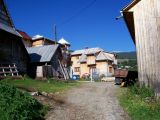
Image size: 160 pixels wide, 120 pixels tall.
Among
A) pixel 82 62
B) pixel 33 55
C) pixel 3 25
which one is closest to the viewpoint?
pixel 3 25

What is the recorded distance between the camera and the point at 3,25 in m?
26.0

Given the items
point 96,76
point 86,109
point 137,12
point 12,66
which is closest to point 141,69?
point 137,12

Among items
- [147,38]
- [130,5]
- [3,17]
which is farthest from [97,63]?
[147,38]

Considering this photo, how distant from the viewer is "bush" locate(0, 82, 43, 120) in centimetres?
1029

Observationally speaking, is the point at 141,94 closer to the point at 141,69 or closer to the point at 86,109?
the point at 141,69

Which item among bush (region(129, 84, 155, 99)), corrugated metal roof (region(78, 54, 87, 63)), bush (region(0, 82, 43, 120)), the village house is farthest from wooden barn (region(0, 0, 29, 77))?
corrugated metal roof (region(78, 54, 87, 63))

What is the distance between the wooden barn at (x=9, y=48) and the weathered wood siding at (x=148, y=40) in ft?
42.3

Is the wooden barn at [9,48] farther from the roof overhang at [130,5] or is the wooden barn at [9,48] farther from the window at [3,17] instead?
the roof overhang at [130,5]

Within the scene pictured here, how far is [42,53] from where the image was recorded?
35.6 metres

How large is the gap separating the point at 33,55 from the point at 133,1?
2163 cm

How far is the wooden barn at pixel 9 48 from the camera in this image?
25.7 m

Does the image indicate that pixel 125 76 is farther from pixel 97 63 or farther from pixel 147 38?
pixel 97 63

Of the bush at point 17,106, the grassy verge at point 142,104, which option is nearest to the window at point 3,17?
the bush at point 17,106

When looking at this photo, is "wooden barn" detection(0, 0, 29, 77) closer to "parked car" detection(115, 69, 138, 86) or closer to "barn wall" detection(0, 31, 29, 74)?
"barn wall" detection(0, 31, 29, 74)
